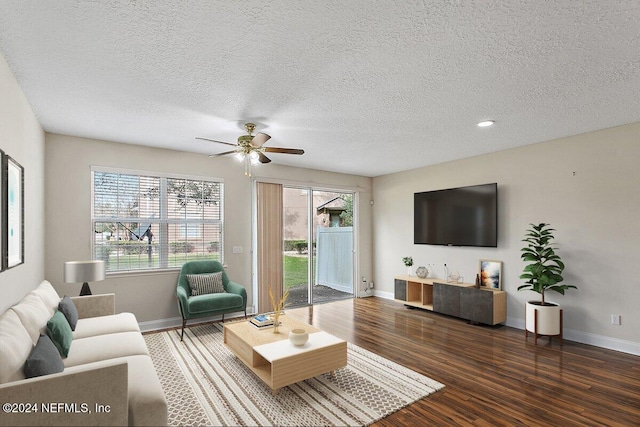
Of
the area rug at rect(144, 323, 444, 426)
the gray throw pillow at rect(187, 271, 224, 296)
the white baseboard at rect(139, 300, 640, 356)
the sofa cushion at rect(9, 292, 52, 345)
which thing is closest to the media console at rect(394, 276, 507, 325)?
the white baseboard at rect(139, 300, 640, 356)

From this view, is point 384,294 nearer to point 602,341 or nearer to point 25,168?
point 602,341

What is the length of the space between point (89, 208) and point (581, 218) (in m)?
6.23

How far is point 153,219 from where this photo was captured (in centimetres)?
479

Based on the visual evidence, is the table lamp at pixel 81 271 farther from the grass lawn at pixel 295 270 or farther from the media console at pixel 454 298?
the media console at pixel 454 298

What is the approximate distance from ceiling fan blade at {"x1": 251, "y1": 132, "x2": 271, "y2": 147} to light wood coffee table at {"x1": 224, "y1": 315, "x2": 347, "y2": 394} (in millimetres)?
1957

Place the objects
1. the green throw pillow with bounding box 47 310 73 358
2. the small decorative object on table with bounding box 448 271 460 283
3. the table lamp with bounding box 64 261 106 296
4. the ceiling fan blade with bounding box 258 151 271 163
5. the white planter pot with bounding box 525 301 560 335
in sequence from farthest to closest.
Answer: the small decorative object on table with bounding box 448 271 460 283
the white planter pot with bounding box 525 301 560 335
the ceiling fan blade with bounding box 258 151 271 163
the table lamp with bounding box 64 261 106 296
the green throw pillow with bounding box 47 310 73 358

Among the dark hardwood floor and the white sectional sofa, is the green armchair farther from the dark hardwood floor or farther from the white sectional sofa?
the white sectional sofa

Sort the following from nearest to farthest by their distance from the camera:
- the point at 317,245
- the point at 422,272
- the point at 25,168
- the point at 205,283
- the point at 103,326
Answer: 1. the point at 25,168
2. the point at 103,326
3. the point at 205,283
4. the point at 422,272
5. the point at 317,245

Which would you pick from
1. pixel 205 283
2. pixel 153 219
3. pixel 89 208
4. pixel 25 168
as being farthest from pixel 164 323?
pixel 25 168

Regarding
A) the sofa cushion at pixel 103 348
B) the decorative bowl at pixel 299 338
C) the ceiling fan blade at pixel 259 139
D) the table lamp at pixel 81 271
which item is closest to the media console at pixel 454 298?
the decorative bowl at pixel 299 338

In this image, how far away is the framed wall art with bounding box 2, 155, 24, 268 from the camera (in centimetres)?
239

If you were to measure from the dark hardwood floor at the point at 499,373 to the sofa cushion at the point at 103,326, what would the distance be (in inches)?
95.6

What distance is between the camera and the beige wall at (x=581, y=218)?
12.5ft

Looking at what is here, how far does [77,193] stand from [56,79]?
6.65 feet
